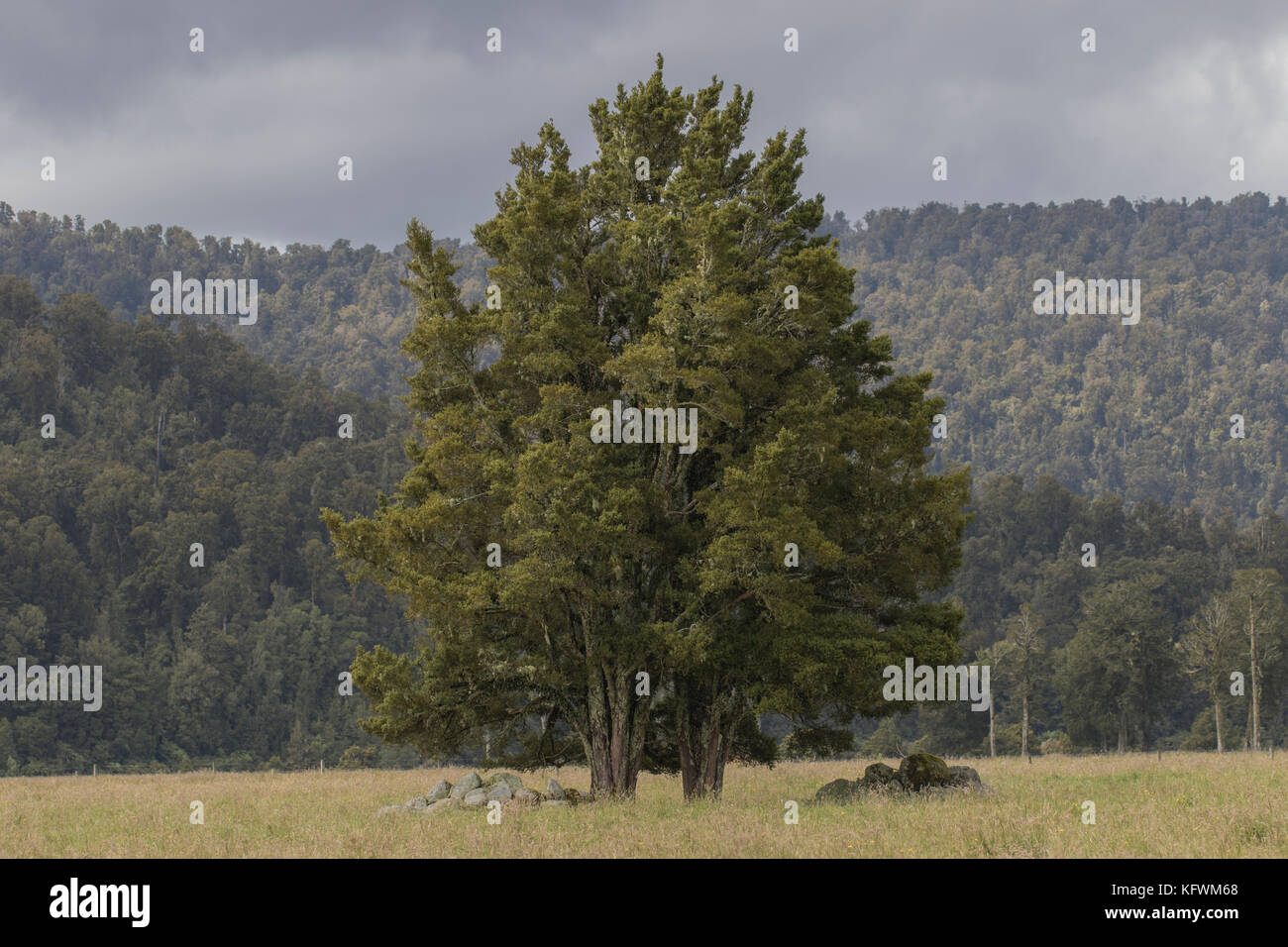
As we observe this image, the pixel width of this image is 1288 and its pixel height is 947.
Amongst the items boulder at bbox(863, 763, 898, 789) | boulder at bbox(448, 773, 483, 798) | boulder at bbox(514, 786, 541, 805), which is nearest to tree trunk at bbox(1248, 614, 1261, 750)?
boulder at bbox(863, 763, 898, 789)

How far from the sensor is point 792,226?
105 ft

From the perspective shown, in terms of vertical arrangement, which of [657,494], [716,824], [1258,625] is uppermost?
[657,494]

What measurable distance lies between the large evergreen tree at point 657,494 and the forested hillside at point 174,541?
62434 mm

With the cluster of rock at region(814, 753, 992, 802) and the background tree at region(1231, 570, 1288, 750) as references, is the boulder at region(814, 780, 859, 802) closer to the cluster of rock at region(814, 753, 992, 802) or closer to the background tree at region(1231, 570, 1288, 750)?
the cluster of rock at region(814, 753, 992, 802)

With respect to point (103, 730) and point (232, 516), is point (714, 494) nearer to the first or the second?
point (103, 730)

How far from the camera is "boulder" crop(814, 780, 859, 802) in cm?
2856

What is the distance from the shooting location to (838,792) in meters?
29.1

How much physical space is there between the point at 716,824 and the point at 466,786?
9.08 metres

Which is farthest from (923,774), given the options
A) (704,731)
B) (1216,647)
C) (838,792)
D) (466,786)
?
(1216,647)

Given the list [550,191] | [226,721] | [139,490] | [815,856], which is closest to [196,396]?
[139,490]

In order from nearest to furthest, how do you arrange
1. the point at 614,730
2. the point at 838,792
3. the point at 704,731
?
the point at 838,792
the point at 614,730
the point at 704,731

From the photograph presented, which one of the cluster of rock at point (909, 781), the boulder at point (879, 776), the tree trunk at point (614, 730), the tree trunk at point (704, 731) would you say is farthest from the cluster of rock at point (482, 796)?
the boulder at point (879, 776)

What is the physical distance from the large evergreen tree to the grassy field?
2.83 meters

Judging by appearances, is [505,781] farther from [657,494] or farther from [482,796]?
[657,494]
